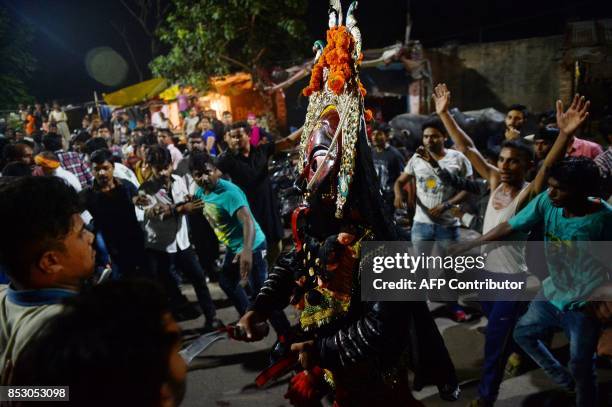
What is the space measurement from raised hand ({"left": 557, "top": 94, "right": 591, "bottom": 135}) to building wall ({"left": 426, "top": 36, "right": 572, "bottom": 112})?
12.0m

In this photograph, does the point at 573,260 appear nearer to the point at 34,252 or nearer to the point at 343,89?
the point at 343,89

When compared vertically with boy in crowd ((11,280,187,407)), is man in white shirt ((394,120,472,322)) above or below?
below

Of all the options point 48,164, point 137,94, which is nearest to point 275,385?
point 48,164

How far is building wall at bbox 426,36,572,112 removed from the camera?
13789 millimetres

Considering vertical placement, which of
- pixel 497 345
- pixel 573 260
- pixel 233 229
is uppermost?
pixel 573 260

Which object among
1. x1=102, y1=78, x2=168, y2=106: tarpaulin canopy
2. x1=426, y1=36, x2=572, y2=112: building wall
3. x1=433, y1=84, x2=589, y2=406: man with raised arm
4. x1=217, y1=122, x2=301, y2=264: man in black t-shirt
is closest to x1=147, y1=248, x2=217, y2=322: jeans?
x1=217, y1=122, x2=301, y2=264: man in black t-shirt

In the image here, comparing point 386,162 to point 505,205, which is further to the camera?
point 386,162

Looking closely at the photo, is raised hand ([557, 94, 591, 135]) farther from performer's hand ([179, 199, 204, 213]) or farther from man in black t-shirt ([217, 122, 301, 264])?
performer's hand ([179, 199, 204, 213])

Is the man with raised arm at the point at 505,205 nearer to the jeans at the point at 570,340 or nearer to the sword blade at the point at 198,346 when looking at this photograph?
the jeans at the point at 570,340

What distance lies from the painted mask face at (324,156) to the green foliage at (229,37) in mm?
12824

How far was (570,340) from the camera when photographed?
9.29 ft

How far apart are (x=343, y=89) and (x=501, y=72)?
14407 millimetres

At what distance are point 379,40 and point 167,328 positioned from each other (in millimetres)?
20517

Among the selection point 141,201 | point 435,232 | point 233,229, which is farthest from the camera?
point 435,232
